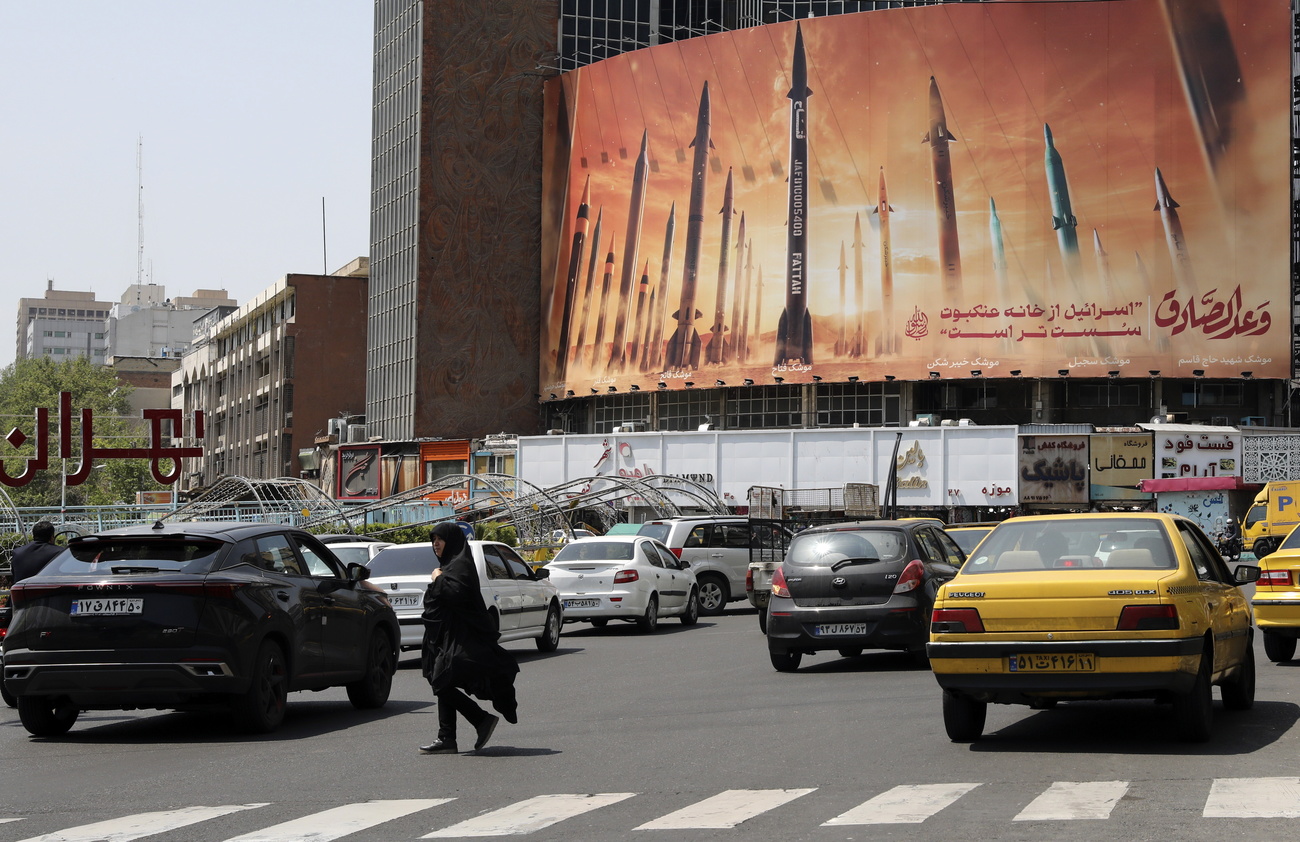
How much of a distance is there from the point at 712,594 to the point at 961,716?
17.4 m

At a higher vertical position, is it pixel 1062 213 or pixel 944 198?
pixel 944 198

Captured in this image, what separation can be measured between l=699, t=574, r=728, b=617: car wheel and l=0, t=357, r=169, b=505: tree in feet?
253

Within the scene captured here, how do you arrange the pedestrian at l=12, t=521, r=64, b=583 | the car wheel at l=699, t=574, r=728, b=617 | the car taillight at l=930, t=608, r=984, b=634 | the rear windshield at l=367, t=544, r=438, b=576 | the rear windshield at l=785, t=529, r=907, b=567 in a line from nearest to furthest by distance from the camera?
the car taillight at l=930, t=608, r=984, b=634
the pedestrian at l=12, t=521, r=64, b=583
the rear windshield at l=785, t=529, r=907, b=567
the rear windshield at l=367, t=544, r=438, b=576
the car wheel at l=699, t=574, r=728, b=617

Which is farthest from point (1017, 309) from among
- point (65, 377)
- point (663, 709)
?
point (65, 377)

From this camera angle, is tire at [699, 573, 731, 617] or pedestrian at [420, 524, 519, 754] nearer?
pedestrian at [420, 524, 519, 754]

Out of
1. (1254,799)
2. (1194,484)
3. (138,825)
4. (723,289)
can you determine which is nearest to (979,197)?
(723,289)

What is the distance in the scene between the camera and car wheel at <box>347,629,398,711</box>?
1288 centimetres

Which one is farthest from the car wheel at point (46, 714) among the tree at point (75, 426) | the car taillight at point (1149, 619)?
the tree at point (75, 426)

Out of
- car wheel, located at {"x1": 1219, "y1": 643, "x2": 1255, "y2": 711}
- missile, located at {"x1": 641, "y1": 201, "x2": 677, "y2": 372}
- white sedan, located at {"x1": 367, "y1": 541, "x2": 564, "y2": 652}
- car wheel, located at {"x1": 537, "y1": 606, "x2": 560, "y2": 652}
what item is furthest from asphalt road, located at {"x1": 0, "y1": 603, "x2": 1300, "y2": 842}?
missile, located at {"x1": 641, "y1": 201, "x2": 677, "y2": 372}

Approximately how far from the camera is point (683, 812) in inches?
306

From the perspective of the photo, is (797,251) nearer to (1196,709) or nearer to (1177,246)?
(1177,246)

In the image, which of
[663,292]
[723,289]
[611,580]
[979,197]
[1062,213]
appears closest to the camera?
[611,580]

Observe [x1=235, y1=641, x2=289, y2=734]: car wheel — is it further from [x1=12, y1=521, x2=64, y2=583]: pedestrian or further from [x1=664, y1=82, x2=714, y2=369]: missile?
[x1=664, y1=82, x2=714, y2=369]: missile

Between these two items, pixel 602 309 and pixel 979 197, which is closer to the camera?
pixel 979 197
